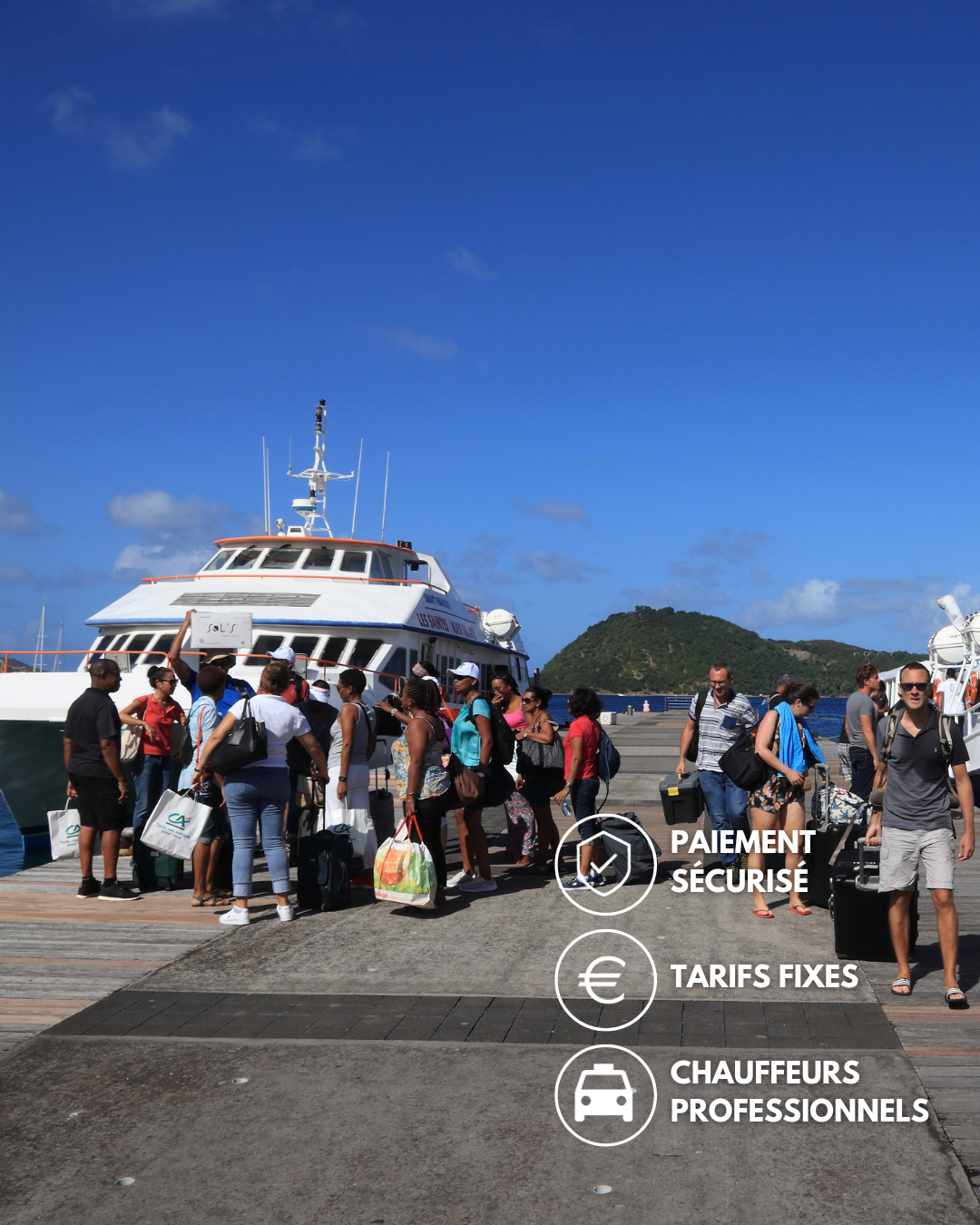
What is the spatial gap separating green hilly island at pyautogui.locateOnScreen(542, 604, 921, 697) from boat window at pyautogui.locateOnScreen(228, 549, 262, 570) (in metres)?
135

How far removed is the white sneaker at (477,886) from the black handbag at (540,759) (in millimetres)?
974

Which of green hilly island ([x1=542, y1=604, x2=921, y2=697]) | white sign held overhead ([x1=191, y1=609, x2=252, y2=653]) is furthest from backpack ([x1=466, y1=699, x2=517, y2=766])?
green hilly island ([x1=542, y1=604, x2=921, y2=697])

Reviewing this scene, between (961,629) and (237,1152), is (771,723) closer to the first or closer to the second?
(237,1152)

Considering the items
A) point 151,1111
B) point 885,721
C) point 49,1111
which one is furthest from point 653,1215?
point 885,721

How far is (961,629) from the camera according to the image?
21.2m

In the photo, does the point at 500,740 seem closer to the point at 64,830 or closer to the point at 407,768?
the point at 407,768

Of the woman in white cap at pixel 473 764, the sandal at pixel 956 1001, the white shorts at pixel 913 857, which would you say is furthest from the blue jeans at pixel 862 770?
the sandal at pixel 956 1001

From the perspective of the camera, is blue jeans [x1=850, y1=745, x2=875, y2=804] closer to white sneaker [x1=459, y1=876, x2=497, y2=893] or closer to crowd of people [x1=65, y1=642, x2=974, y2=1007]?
crowd of people [x1=65, y1=642, x2=974, y2=1007]

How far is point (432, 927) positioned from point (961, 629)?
55.4ft

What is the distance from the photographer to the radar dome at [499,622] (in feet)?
80.6

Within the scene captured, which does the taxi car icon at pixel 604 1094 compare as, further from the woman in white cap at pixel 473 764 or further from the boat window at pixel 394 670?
the boat window at pixel 394 670

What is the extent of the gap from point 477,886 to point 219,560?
505 inches

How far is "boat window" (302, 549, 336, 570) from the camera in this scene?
19.5 meters

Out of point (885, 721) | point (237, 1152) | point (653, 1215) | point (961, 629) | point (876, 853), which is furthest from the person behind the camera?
point (961, 629)
